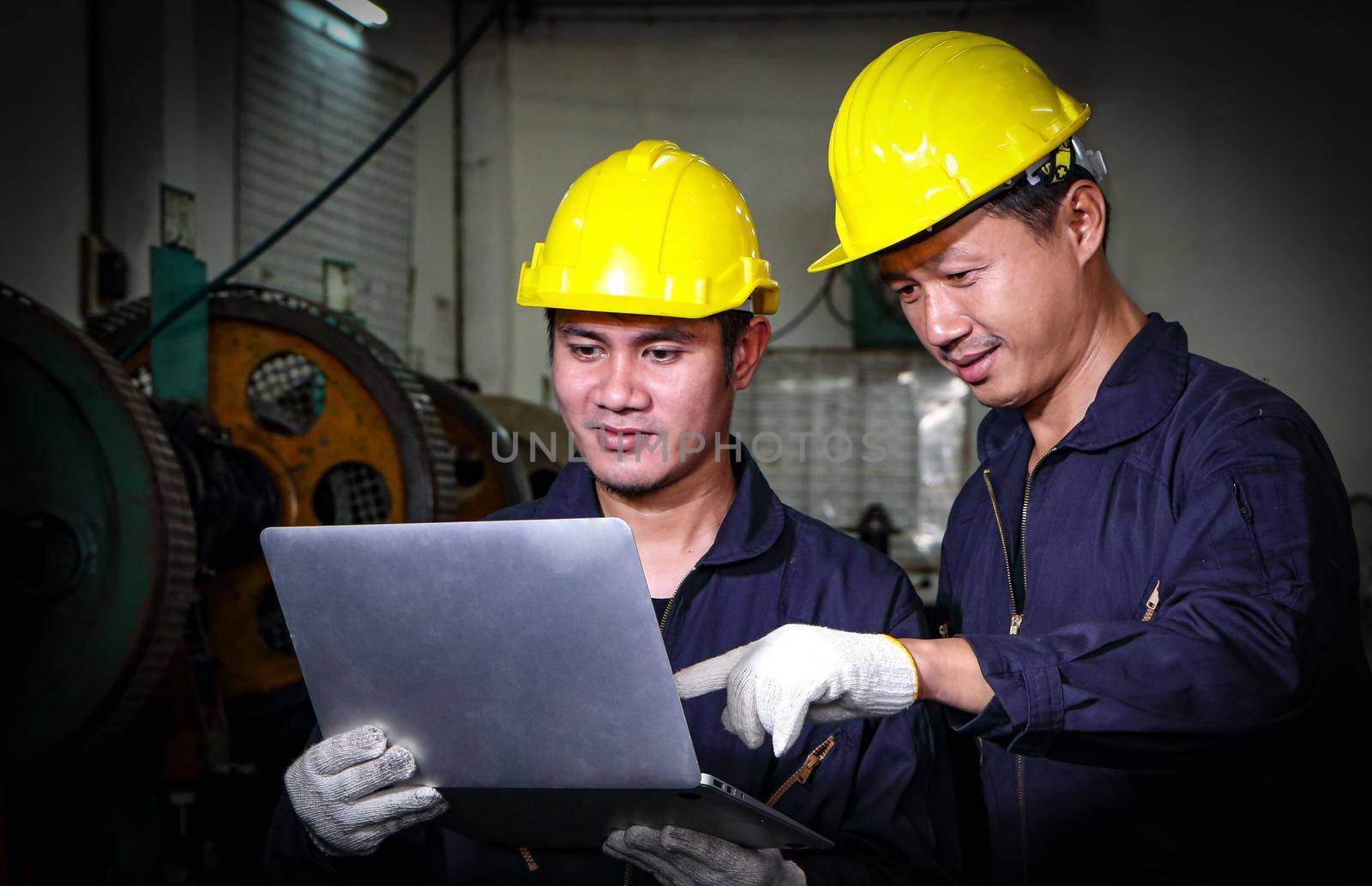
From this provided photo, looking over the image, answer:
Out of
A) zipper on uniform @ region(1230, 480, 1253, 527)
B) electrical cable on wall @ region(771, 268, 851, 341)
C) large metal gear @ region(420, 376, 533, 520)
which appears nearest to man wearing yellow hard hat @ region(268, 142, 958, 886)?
zipper on uniform @ region(1230, 480, 1253, 527)

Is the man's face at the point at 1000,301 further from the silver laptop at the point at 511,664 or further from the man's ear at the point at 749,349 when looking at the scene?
the silver laptop at the point at 511,664

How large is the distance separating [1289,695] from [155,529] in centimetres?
161

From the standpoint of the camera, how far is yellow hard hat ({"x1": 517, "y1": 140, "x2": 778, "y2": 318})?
59.6 inches

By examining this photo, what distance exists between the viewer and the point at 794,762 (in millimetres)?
1409

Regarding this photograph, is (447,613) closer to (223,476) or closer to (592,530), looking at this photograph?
(592,530)

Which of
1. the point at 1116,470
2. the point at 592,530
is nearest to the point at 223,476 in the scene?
the point at 592,530

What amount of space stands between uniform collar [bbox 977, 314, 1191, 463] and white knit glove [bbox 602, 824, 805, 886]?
649mm

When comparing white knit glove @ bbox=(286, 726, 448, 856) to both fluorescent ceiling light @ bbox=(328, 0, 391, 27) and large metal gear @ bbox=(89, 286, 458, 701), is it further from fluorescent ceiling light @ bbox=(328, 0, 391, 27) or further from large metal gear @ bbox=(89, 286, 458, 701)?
fluorescent ceiling light @ bbox=(328, 0, 391, 27)

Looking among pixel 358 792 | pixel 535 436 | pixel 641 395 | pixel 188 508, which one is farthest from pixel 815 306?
pixel 358 792

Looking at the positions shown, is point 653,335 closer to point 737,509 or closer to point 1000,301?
point 737,509

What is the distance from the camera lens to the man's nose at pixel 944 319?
1351mm

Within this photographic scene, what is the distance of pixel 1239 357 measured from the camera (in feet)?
17.5

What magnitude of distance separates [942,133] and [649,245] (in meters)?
0.42

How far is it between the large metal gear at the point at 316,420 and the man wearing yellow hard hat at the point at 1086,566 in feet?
4.26
